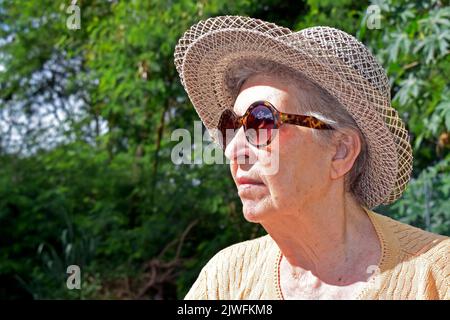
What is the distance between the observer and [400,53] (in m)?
5.38

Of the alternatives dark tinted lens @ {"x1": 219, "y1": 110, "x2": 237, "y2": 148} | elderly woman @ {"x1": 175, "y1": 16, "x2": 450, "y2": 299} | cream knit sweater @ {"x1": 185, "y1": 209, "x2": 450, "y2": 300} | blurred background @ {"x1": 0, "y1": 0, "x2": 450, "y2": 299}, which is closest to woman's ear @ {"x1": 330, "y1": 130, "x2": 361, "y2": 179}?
elderly woman @ {"x1": 175, "y1": 16, "x2": 450, "y2": 299}

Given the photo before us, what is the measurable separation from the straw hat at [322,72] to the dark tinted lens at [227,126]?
0.14m

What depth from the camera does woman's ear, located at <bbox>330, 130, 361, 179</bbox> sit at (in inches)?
93.7

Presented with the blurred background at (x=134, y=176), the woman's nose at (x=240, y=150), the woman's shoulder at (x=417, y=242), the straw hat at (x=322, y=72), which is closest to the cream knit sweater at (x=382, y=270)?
the woman's shoulder at (x=417, y=242)

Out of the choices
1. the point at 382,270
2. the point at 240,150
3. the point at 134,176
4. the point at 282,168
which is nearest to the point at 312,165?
the point at 282,168

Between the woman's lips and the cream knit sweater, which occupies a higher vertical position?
the woman's lips

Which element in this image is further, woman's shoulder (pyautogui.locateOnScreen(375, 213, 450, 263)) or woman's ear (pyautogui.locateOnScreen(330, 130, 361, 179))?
woman's ear (pyautogui.locateOnScreen(330, 130, 361, 179))

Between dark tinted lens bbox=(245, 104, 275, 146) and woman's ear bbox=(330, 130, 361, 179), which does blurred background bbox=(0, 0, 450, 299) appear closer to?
woman's ear bbox=(330, 130, 361, 179)

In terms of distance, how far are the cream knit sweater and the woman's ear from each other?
17 centimetres

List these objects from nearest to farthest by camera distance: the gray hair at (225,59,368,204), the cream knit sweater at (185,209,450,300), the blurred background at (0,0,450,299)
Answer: the cream knit sweater at (185,209,450,300) < the gray hair at (225,59,368,204) < the blurred background at (0,0,450,299)

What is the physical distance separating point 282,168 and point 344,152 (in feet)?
0.74

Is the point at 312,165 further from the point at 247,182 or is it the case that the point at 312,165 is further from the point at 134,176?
the point at 134,176

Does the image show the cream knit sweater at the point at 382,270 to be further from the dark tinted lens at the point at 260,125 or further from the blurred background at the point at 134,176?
the blurred background at the point at 134,176

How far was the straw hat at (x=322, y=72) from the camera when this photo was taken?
2.28 meters
